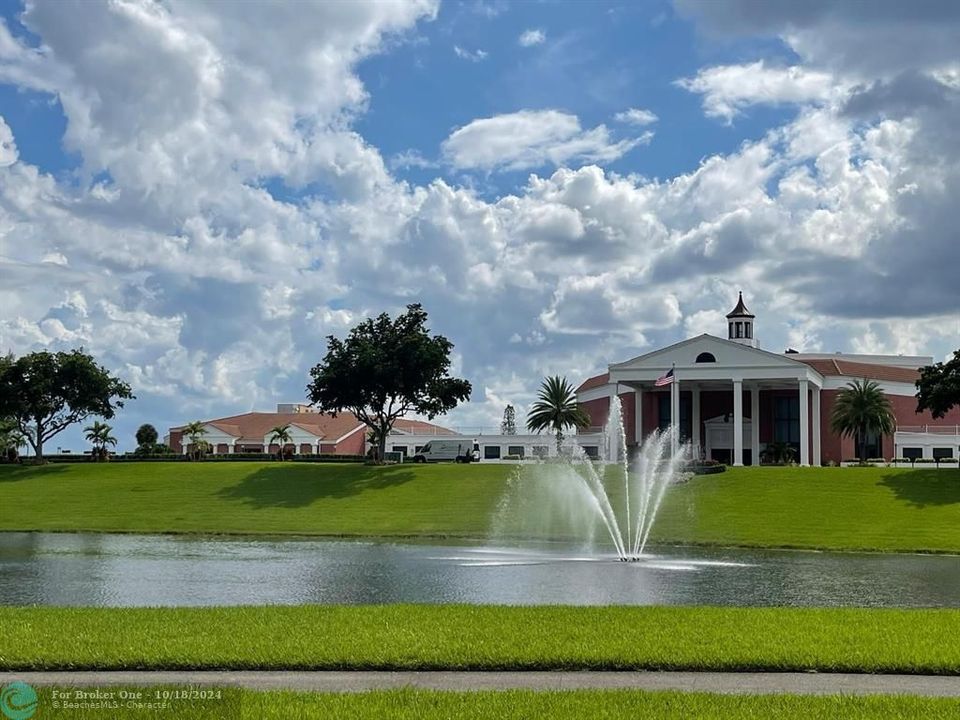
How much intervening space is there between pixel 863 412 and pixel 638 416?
19.3m

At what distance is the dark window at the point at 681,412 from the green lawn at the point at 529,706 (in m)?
79.4

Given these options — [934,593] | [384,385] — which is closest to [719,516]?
[934,593]

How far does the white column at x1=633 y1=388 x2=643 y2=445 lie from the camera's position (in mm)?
89688

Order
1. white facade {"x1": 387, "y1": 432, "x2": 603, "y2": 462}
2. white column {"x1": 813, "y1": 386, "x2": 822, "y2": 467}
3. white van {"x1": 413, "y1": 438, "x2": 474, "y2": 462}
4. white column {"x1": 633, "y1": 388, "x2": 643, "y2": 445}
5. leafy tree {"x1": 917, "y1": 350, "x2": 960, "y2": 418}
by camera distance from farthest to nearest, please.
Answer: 1. white facade {"x1": 387, "y1": 432, "x2": 603, "y2": 462}
2. white van {"x1": 413, "y1": 438, "x2": 474, "y2": 462}
3. white column {"x1": 633, "y1": 388, "x2": 643, "y2": 445}
4. white column {"x1": 813, "y1": 386, "x2": 822, "y2": 467}
5. leafy tree {"x1": 917, "y1": 350, "x2": 960, "y2": 418}

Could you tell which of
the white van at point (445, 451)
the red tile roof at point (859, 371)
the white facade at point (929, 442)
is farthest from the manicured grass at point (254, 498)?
the white facade at point (929, 442)

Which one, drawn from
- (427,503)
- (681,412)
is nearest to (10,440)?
(427,503)

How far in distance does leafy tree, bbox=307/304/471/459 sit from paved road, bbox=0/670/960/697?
61.4 meters

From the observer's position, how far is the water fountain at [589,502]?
45250 millimetres

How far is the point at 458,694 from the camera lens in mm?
12492

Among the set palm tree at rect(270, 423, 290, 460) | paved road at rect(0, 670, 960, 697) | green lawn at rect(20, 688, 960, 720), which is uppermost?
palm tree at rect(270, 423, 290, 460)

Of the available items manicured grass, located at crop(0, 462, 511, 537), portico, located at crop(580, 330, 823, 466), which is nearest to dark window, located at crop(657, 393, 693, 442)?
portico, located at crop(580, 330, 823, 466)

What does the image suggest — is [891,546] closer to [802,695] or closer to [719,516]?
[719,516]

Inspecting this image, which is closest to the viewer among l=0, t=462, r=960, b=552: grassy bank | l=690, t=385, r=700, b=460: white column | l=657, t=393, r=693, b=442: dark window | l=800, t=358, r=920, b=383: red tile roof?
l=0, t=462, r=960, b=552: grassy bank

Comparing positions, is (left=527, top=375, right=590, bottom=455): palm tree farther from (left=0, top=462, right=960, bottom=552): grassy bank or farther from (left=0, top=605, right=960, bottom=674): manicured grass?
(left=0, top=605, right=960, bottom=674): manicured grass
